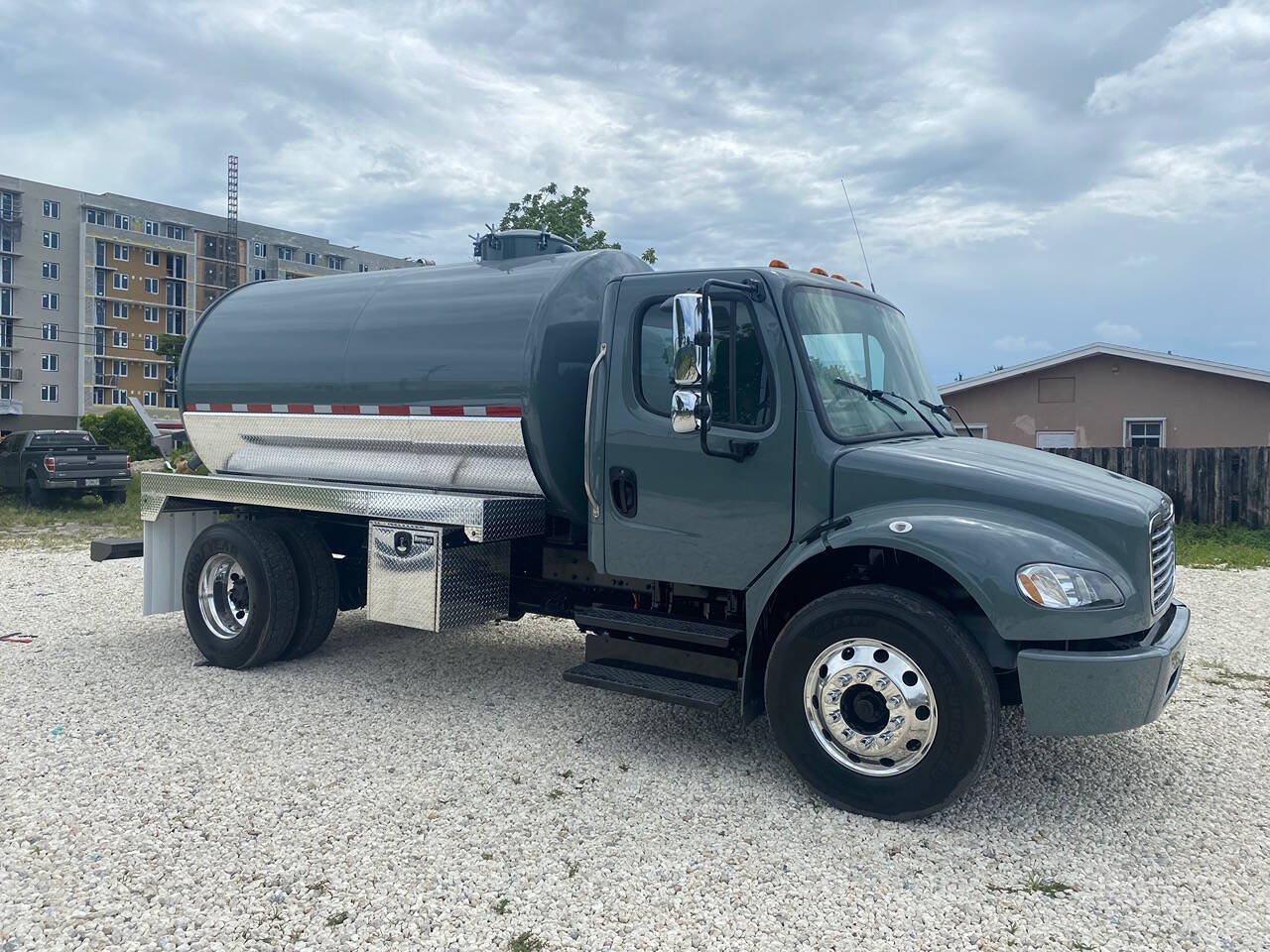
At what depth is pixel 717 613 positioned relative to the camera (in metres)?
5.58

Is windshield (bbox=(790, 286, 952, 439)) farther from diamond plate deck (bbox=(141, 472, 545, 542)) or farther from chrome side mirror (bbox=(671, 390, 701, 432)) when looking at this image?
diamond plate deck (bbox=(141, 472, 545, 542))

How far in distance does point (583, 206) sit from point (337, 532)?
19140 millimetres

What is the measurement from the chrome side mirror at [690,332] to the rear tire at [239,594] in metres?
3.91

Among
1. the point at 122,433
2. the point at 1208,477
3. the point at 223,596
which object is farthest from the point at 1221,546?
the point at 122,433

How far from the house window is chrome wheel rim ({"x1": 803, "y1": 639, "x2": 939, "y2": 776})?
18820mm

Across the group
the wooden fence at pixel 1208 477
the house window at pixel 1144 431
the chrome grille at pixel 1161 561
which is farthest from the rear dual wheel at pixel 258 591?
the house window at pixel 1144 431

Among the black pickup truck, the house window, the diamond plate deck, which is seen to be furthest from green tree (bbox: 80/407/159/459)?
the house window

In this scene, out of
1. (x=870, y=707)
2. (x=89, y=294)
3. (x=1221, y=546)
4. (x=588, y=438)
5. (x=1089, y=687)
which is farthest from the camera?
(x=89, y=294)

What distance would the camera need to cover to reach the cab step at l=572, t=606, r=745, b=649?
5.25 meters

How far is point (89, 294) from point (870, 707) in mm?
79379

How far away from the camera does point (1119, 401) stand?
20.9m

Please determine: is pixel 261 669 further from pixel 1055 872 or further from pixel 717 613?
pixel 1055 872

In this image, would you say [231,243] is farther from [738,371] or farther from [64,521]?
[738,371]

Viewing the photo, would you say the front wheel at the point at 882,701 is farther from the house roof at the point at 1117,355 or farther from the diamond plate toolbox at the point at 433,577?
the house roof at the point at 1117,355
